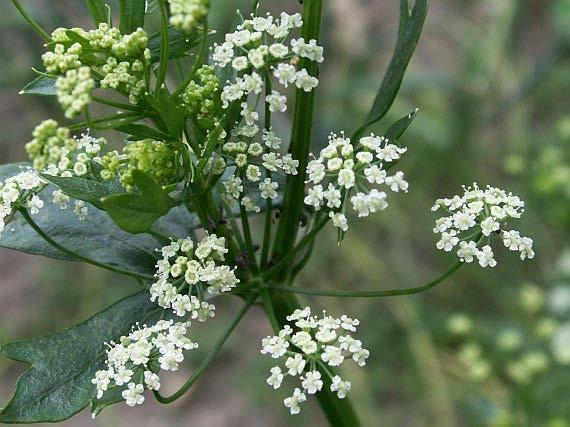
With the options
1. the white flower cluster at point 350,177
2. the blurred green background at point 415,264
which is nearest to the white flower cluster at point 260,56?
the white flower cluster at point 350,177

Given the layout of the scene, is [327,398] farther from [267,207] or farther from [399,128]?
[399,128]

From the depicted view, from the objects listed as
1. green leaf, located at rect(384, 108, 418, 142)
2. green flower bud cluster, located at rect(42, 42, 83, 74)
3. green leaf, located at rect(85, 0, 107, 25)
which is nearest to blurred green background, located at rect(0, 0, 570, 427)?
green leaf, located at rect(384, 108, 418, 142)

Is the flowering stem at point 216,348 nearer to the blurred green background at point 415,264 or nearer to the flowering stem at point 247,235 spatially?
the flowering stem at point 247,235

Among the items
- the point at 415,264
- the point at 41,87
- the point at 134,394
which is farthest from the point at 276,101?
the point at 415,264

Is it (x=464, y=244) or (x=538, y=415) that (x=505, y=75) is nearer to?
(x=538, y=415)

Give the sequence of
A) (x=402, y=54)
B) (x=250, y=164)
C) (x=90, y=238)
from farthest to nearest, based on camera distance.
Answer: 1. (x=90, y=238)
2. (x=402, y=54)
3. (x=250, y=164)

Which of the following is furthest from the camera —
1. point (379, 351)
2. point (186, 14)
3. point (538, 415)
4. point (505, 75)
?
point (505, 75)

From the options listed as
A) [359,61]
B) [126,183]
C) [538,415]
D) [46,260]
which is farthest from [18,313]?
[126,183]
